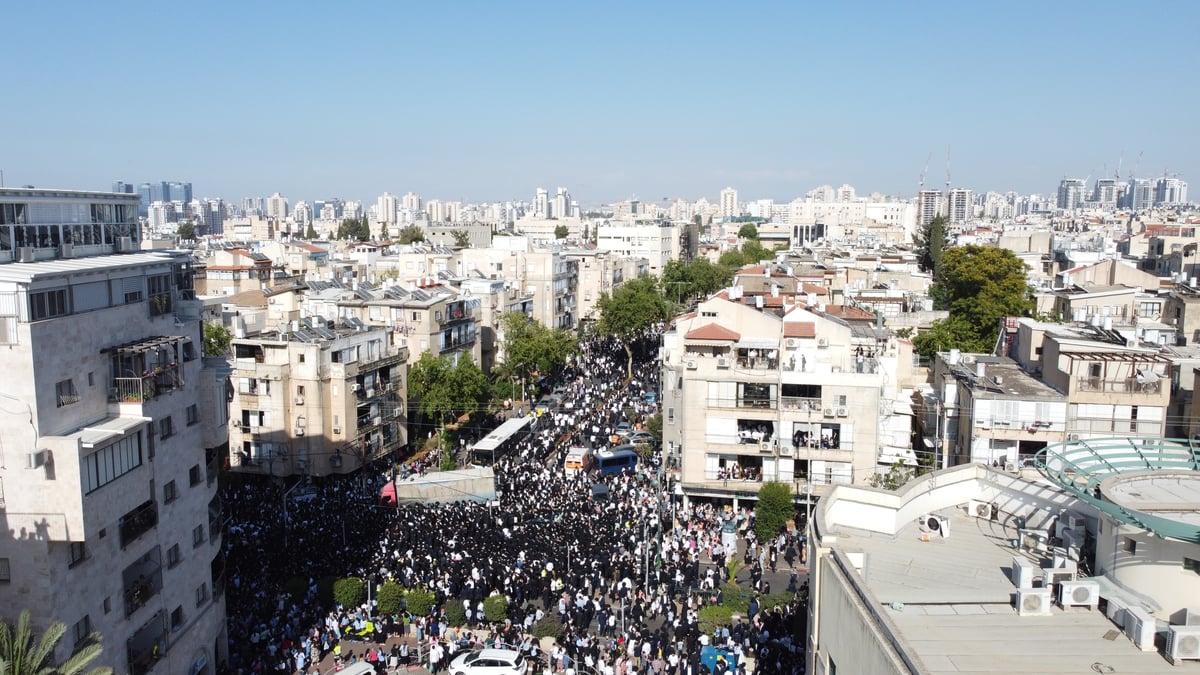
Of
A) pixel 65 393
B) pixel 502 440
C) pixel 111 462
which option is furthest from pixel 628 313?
pixel 65 393

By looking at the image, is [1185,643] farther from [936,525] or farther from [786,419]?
[786,419]

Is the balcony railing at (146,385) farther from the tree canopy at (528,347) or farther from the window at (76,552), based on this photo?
→ the tree canopy at (528,347)

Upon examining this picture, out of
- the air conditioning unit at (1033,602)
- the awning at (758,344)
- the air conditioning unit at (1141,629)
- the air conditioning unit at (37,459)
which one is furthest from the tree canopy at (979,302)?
the air conditioning unit at (37,459)

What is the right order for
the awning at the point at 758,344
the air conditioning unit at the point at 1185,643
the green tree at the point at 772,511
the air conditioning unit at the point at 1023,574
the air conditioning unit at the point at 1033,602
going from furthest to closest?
the awning at the point at 758,344, the green tree at the point at 772,511, the air conditioning unit at the point at 1023,574, the air conditioning unit at the point at 1033,602, the air conditioning unit at the point at 1185,643

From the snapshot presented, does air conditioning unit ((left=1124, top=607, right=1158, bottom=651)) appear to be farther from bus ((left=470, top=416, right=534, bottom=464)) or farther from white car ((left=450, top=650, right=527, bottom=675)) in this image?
bus ((left=470, top=416, right=534, bottom=464))

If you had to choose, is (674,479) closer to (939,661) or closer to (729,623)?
(729,623)

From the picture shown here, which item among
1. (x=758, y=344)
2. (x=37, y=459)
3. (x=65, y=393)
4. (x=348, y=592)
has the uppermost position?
(x=65, y=393)

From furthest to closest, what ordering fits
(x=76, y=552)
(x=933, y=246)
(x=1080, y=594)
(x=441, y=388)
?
(x=933, y=246)
(x=441, y=388)
(x=76, y=552)
(x=1080, y=594)
